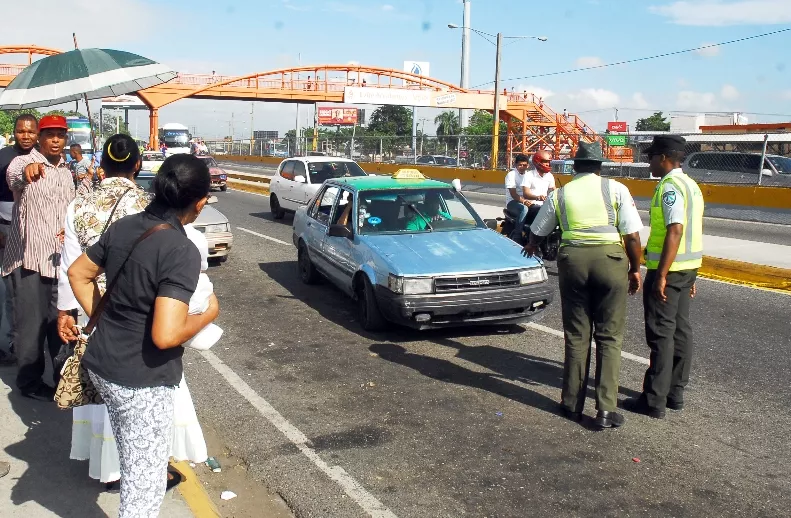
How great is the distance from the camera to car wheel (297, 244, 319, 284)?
32.9ft

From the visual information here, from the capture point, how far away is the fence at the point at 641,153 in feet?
66.3

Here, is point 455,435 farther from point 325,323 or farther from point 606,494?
point 325,323

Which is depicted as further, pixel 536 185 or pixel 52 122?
pixel 536 185

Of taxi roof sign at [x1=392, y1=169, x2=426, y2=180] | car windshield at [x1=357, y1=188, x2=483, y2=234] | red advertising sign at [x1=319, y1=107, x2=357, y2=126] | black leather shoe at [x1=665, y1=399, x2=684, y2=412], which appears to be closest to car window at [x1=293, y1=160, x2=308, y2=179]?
taxi roof sign at [x1=392, y1=169, x2=426, y2=180]

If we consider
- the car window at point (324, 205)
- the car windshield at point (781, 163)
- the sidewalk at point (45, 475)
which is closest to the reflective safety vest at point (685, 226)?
the sidewalk at point (45, 475)

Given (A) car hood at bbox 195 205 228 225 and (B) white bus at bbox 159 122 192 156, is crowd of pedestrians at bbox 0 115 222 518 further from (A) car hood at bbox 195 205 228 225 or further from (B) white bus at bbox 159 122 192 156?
(B) white bus at bbox 159 122 192 156

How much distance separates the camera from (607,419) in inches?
203

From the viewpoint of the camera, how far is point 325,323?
8203mm

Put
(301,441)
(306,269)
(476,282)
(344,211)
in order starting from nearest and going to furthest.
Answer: (301,441) → (476,282) → (344,211) → (306,269)

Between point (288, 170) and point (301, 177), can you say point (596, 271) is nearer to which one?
point (301, 177)

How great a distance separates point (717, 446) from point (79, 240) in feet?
12.9

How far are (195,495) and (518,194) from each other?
7.55 meters

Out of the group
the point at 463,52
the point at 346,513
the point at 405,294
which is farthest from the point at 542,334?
the point at 463,52

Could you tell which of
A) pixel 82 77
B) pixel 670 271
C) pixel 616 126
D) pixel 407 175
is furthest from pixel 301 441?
pixel 616 126
